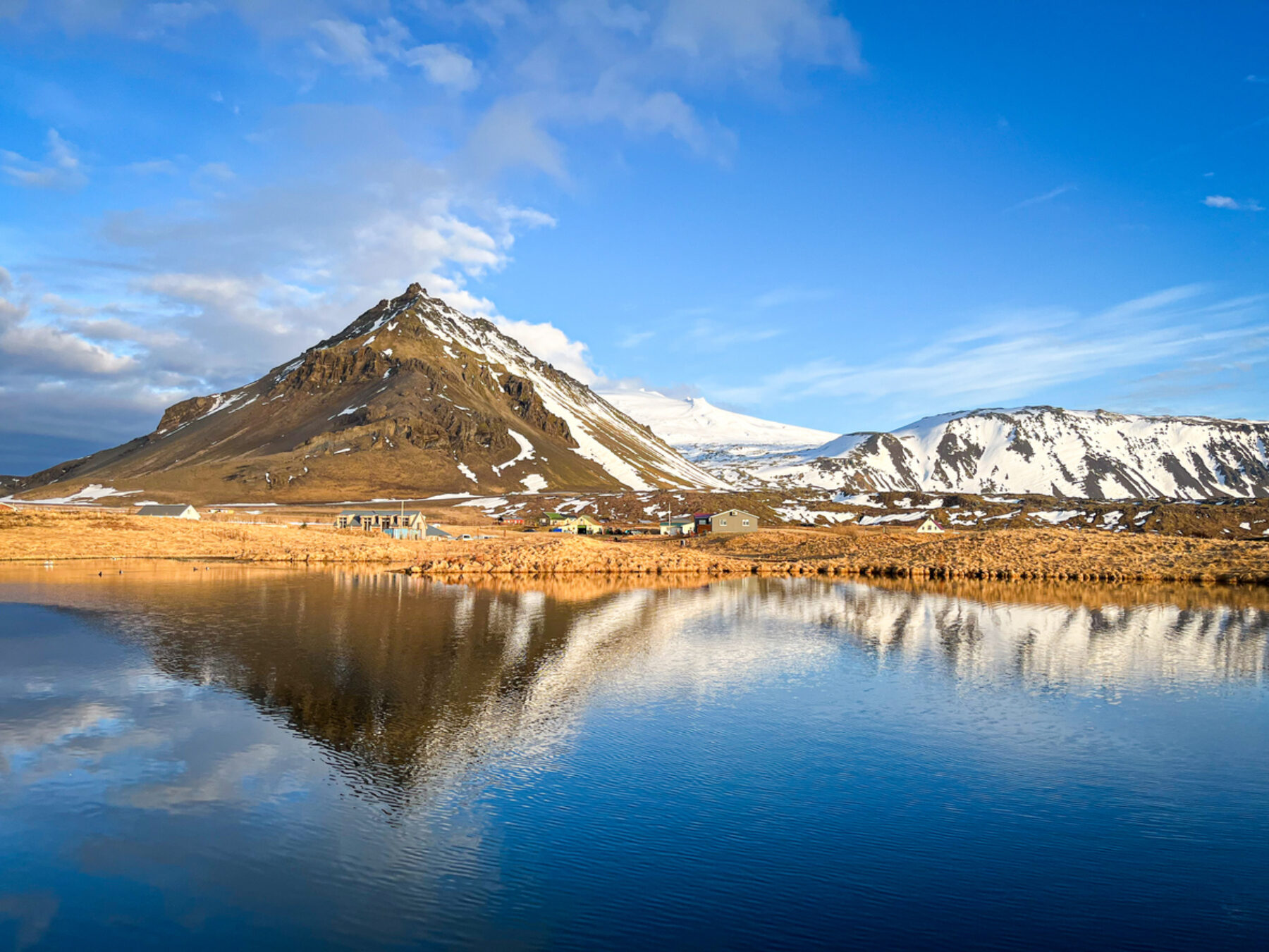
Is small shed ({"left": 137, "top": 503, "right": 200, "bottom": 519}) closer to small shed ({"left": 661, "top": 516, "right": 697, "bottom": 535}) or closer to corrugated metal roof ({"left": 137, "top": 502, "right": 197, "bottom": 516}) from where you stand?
corrugated metal roof ({"left": 137, "top": 502, "right": 197, "bottom": 516})

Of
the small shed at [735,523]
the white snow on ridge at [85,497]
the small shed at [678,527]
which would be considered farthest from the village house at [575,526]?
the white snow on ridge at [85,497]

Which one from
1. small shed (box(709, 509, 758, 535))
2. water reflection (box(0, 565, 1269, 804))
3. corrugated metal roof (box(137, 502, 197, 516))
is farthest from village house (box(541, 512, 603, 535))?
water reflection (box(0, 565, 1269, 804))

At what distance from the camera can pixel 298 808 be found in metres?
11.9

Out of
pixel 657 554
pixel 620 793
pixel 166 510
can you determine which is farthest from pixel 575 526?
Answer: pixel 620 793

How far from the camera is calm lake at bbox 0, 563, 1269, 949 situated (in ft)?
30.0

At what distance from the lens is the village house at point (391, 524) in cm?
8994

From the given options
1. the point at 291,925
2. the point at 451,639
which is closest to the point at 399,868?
the point at 291,925

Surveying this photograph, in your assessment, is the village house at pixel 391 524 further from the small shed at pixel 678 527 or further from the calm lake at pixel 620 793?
the calm lake at pixel 620 793

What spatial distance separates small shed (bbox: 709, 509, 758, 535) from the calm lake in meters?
75.5

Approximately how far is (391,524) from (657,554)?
50.4 m

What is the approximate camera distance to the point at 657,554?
60.7m

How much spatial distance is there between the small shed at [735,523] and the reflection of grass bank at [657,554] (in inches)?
1258

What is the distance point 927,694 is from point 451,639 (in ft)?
46.6

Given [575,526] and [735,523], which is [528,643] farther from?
[575,526]
